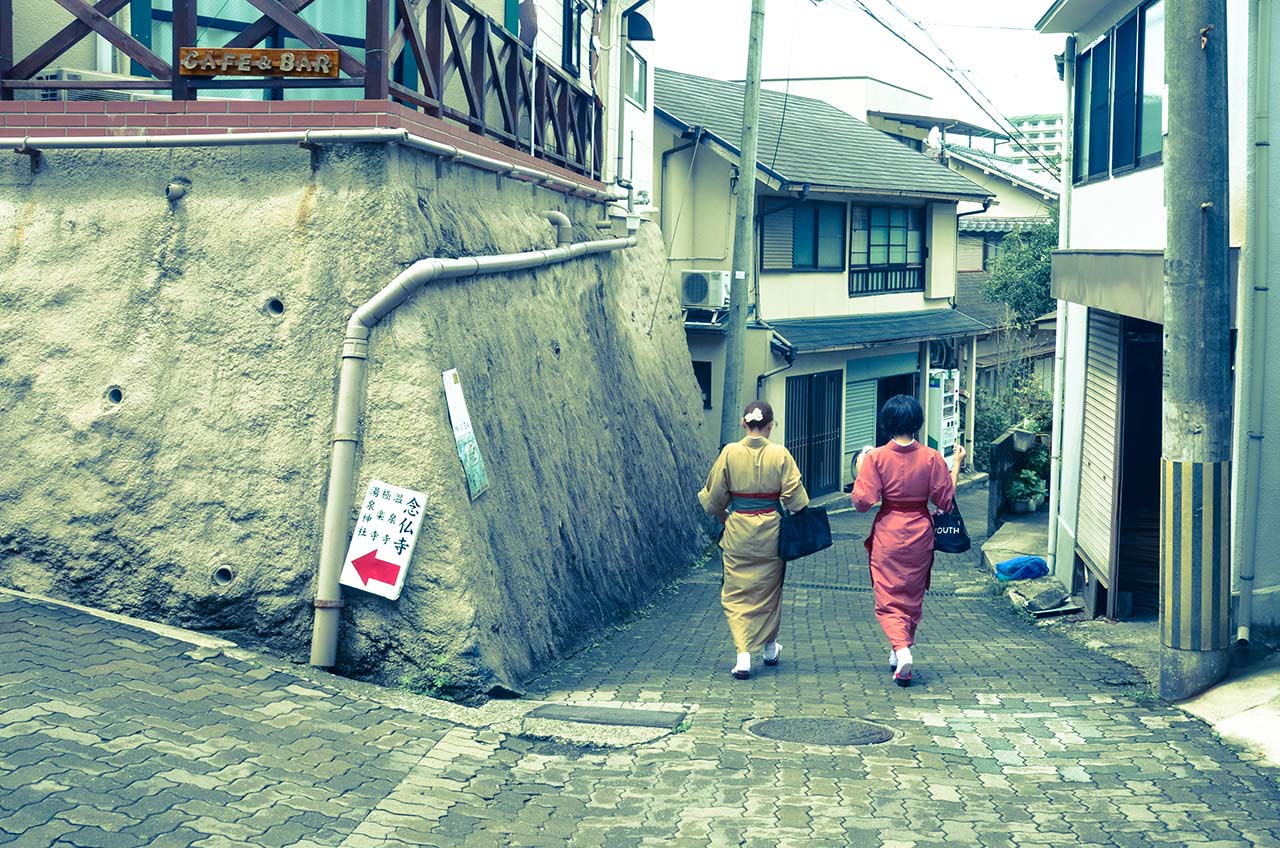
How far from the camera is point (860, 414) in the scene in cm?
2711

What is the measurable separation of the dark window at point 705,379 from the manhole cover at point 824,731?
16.2 m

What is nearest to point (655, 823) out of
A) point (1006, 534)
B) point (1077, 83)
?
point (1077, 83)

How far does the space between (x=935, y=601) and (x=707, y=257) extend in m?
10.8

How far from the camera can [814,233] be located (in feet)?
81.7

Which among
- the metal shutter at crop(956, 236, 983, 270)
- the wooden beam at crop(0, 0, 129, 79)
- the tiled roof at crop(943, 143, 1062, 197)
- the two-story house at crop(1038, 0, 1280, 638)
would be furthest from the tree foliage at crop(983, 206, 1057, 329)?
the wooden beam at crop(0, 0, 129, 79)

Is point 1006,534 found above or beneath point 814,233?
beneath

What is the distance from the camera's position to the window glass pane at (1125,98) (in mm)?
11219

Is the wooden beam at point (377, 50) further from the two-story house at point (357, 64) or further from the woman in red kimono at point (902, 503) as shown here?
the woman in red kimono at point (902, 503)

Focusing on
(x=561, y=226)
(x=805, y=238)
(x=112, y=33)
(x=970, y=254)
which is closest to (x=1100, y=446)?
(x=561, y=226)

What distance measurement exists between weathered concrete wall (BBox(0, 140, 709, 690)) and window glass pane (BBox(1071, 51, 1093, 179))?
7.93m

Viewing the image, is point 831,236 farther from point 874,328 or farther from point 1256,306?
point 1256,306

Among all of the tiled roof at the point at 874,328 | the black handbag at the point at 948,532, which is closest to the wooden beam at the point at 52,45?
the black handbag at the point at 948,532

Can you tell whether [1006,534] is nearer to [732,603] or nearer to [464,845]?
[732,603]

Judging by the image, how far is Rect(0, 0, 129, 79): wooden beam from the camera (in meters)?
7.73
